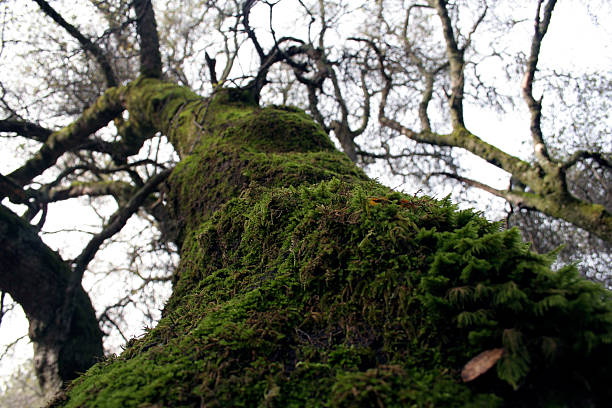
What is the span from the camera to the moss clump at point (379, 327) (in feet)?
3.36

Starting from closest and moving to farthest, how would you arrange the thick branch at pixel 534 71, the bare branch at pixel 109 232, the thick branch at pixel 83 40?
the bare branch at pixel 109 232, the thick branch at pixel 534 71, the thick branch at pixel 83 40

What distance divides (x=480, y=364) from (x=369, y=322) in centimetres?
41

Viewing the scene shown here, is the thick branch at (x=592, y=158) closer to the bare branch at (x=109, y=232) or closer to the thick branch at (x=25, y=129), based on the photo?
the bare branch at (x=109, y=232)

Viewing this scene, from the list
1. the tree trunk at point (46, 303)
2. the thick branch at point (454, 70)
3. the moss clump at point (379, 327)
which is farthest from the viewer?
the thick branch at point (454, 70)

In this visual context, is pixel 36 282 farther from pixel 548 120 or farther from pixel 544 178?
pixel 548 120

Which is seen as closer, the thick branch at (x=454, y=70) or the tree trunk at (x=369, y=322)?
the tree trunk at (x=369, y=322)

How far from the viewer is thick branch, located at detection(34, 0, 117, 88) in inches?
249

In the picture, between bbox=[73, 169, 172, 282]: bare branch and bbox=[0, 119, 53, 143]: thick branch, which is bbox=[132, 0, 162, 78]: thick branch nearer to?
bbox=[0, 119, 53, 143]: thick branch

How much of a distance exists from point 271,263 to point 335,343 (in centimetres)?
61

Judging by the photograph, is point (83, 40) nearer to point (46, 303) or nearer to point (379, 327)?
point (46, 303)

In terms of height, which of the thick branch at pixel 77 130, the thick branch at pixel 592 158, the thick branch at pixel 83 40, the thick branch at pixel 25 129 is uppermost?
the thick branch at pixel 83 40

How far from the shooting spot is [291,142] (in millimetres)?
3590

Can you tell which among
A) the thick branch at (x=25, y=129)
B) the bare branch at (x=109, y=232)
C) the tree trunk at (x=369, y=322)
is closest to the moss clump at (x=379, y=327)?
the tree trunk at (x=369, y=322)

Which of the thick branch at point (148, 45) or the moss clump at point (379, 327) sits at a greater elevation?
the thick branch at point (148, 45)
